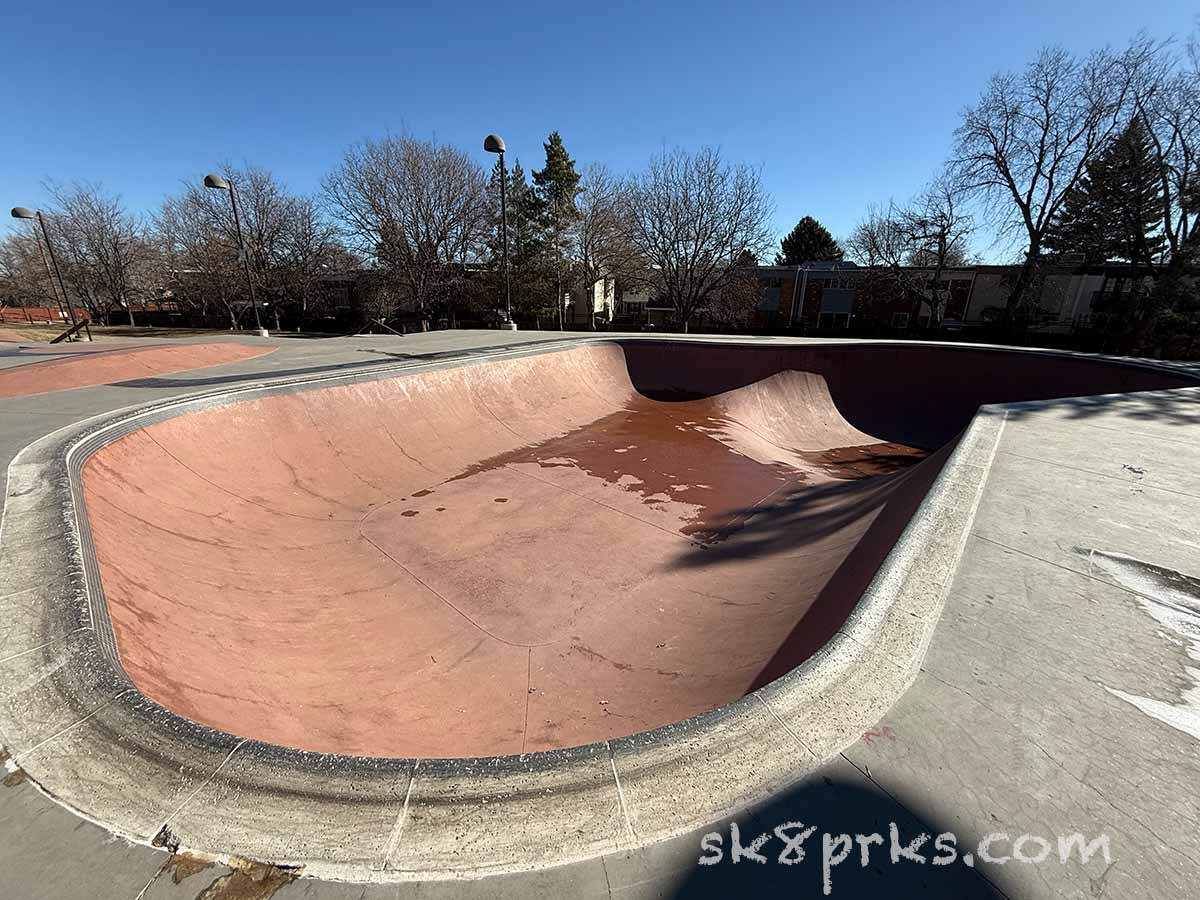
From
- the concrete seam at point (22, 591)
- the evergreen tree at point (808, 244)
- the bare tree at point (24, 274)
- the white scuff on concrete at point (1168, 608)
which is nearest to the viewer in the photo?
the white scuff on concrete at point (1168, 608)

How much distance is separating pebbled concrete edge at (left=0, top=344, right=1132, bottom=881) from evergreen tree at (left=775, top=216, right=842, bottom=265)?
60.3 metres

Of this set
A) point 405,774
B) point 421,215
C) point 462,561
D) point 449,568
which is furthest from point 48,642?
point 421,215

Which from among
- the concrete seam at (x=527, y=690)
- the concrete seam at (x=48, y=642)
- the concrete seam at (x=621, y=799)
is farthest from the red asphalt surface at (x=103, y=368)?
the concrete seam at (x=621, y=799)

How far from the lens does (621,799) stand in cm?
152

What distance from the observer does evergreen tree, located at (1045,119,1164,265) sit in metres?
20.8

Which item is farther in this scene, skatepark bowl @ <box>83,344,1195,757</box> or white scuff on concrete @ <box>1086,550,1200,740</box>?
skatepark bowl @ <box>83,344,1195,757</box>

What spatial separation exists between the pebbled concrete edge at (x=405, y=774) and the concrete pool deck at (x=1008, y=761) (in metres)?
0.05

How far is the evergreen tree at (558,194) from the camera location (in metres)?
31.8

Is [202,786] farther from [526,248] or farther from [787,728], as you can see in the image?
[526,248]

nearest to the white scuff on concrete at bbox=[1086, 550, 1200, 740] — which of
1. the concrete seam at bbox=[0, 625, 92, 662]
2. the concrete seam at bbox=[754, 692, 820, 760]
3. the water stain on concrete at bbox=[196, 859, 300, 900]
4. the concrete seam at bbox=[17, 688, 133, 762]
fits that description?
the concrete seam at bbox=[754, 692, 820, 760]

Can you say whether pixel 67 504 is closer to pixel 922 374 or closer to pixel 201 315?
pixel 922 374

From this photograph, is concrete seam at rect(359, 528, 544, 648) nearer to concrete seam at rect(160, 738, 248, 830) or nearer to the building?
concrete seam at rect(160, 738, 248, 830)

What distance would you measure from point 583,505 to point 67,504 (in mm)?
5151

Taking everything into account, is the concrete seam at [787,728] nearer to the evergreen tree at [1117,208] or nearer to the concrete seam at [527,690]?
the concrete seam at [527,690]
